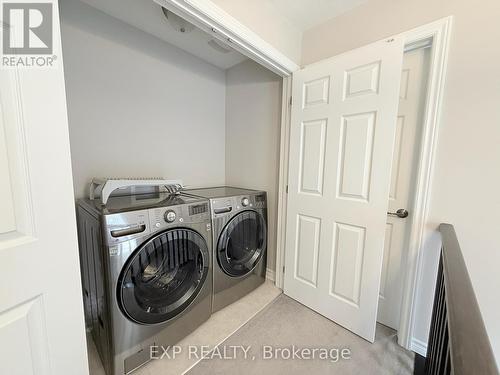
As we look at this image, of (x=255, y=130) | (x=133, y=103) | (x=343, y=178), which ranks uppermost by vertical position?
(x=133, y=103)

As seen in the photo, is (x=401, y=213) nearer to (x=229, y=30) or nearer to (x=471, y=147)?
(x=471, y=147)

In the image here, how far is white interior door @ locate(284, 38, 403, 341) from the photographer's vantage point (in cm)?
136

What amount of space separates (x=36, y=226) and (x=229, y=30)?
1364 millimetres

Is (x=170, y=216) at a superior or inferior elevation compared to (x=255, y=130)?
inferior

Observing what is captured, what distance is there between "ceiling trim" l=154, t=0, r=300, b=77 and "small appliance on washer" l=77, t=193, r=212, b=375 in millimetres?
1069

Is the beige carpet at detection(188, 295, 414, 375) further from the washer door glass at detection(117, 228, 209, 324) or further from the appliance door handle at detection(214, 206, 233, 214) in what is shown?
the appliance door handle at detection(214, 206, 233, 214)

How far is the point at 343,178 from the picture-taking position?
60.6 inches

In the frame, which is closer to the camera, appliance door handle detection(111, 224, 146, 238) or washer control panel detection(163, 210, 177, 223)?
appliance door handle detection(111, 224, 146, 238)

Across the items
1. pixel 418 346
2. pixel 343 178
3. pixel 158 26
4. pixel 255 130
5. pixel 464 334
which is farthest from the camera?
pixel 255 130

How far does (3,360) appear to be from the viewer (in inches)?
24.2

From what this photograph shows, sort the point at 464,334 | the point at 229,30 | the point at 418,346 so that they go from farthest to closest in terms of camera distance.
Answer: the point at 418,346 → the point at 229,30 → the point at 464,334

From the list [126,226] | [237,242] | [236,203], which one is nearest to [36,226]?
[126,226]

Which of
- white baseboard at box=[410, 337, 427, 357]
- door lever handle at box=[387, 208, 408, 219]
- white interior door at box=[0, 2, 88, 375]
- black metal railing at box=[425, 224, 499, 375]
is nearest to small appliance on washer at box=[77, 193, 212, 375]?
white interior door at box=[0, 2, 88, 375]

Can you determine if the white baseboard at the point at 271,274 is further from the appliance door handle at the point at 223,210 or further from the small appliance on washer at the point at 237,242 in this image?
the appliance door handle at the point at 223,210
